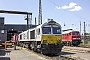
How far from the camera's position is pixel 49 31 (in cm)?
1956

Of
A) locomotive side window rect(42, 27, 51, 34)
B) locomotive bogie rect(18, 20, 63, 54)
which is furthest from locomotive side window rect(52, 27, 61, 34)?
locomotive side window rect(42, 27, 51, 34)

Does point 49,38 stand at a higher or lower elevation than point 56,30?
lower

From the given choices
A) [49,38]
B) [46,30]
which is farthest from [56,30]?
[49,38]

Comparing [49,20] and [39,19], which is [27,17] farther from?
[49,20]

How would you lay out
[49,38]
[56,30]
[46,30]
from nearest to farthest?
[49,38], [46,30], [56,30]

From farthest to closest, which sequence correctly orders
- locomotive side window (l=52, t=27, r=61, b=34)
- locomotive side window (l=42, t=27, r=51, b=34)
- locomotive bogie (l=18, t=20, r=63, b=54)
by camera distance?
locomotive side window (l=52, t=27, r=61, b=34) → locomotive side window (l=42, t=27, r=51, b=34) → locomotive bogie (l=18, t=20, r=63, b=54)

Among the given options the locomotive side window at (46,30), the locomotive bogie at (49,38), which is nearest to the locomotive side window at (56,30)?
the locomotive bogie at (49,38)

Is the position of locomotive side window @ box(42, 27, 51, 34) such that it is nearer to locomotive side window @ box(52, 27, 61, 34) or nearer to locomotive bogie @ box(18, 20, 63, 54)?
locomotive bogie @ box(18, 20, 63, 54)

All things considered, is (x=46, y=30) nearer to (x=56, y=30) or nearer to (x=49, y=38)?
(x=49, y=38)

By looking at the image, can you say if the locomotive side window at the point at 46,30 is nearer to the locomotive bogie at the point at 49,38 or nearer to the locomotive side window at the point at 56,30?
the locomotive bogie at the point at 49,38

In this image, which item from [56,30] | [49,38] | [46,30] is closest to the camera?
[49,38]

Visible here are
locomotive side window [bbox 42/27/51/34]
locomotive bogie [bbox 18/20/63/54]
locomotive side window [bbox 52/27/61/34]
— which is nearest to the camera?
locomotive bogie [bbox 18/20/63/54]

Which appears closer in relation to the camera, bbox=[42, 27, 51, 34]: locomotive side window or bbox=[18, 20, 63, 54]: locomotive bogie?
bbox=[18, 20, 63, 54]: locomotive bogie

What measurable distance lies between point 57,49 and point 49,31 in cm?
189
